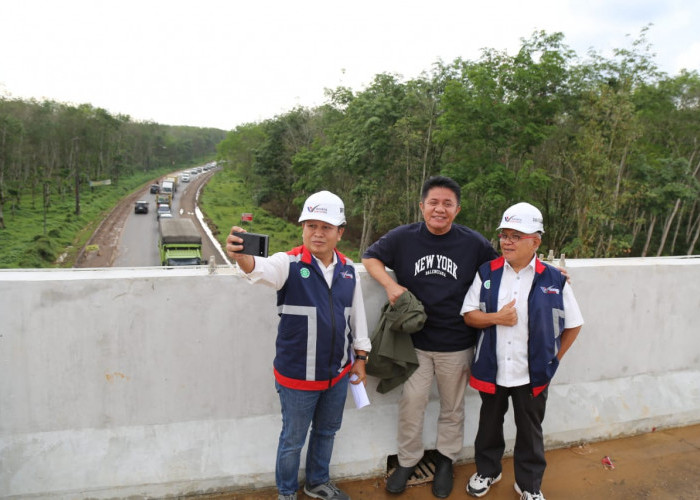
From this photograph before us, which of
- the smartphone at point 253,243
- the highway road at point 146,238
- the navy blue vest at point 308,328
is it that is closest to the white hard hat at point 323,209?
the navy blue vest at point 308,328

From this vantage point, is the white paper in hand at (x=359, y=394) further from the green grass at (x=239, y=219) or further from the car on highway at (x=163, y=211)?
the car on highway at (x=163, y=211)

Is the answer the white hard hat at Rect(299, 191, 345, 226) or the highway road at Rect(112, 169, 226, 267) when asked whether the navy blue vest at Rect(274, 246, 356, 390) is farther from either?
the highway road at Rect(112, 169, 226, 267)

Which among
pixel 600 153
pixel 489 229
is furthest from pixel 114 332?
pixel 489 229

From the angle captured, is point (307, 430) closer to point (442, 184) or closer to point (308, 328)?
point (308, 328)

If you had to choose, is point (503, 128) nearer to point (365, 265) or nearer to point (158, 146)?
point (365, 265)

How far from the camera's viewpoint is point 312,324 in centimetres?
252

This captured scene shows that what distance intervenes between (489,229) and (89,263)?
2734 centimetres

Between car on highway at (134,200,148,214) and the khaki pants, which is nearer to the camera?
the khaki pants

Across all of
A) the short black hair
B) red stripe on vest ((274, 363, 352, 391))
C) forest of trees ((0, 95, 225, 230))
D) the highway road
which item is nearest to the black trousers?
red stripe on vest ((274, 363, 352, 391))

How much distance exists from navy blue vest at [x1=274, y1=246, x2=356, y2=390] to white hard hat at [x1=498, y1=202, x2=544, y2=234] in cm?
111

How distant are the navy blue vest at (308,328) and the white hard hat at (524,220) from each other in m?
1.11

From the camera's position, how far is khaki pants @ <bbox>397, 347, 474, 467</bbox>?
307 cm

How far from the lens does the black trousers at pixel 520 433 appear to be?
2.93 meters

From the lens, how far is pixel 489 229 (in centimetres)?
2567
